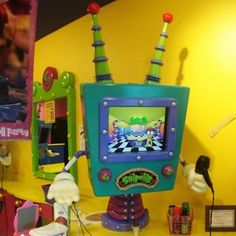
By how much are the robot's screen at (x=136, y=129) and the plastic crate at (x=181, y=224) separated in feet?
0.92

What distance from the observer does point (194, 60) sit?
5.50ft

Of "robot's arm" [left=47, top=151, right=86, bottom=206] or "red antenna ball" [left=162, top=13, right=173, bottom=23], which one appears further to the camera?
"red antenna ball" [left=162, top=13, right=173, bottom=23]

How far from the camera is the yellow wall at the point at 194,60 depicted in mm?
1599

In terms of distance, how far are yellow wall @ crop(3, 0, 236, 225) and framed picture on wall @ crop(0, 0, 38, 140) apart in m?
0.71

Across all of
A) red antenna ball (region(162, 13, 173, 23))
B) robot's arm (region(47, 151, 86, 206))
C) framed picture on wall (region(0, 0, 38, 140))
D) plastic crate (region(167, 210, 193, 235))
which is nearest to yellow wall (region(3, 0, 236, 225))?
red antenna ball (region(162, 13, 173, 23))

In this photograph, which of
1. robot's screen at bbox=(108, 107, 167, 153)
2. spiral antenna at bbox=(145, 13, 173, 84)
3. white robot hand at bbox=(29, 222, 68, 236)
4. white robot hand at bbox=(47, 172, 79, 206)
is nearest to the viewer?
white robot hand at bbox=(29, 222, 68, 236)

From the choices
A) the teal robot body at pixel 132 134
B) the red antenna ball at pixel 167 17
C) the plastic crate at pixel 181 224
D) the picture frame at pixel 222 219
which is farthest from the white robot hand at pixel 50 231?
the red antenna ball at pixel 167 17

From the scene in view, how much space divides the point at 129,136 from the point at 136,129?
39mm

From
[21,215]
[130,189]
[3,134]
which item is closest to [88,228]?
[130,189]

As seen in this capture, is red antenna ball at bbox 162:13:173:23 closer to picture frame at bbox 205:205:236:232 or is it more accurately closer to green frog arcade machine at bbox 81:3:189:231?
green frog arcade machine at bbox 81:3:189:231

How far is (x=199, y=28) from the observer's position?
166 cm

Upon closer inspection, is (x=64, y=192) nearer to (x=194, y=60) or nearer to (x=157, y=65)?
(x=157, y=65)

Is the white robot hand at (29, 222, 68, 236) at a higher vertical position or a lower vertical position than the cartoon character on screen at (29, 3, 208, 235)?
lower

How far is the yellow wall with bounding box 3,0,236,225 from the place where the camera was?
1599mm
